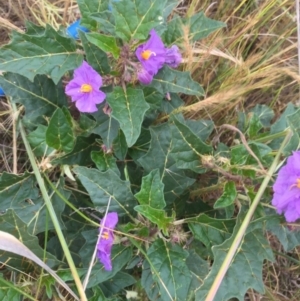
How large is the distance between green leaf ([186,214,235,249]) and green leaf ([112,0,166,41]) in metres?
0.46

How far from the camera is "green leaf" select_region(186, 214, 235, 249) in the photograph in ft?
3.95

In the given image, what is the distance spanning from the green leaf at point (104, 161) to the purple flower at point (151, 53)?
25 cm

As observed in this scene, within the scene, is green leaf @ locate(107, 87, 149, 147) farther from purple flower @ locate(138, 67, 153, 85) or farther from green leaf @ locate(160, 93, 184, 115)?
green leaf @ locate(160, 93, 184, 115)

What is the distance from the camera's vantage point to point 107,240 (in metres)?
1.16

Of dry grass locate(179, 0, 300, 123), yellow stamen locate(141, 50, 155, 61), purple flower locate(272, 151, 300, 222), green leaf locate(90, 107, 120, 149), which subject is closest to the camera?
purple flower locate(272, 151, 300, 222)

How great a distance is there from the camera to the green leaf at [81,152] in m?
1.27

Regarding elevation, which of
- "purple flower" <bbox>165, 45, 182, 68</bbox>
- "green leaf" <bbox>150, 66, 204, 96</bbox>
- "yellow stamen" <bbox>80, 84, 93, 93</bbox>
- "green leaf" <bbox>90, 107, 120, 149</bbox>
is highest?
"purple flower" <bbox>165, 45, 182, 68</bbox>

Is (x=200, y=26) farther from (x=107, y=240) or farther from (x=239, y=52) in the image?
(x=107, y=240)

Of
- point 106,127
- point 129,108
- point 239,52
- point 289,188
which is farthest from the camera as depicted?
point 239,52

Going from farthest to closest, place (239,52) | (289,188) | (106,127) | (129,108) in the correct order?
(239,52) < (106,127) < (129,108) < (289,188)

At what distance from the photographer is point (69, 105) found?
4.44 feet

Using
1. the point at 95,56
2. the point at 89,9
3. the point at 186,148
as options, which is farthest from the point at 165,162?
the point at 89,9

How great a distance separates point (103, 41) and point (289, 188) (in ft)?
1.67

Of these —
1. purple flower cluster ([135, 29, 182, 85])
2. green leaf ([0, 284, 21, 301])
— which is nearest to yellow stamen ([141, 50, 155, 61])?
purple flower cluster ([135, 29, 182, 85])
